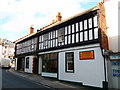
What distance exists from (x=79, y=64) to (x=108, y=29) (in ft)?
13.5

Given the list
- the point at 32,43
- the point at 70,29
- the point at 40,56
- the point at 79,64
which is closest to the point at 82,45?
the point at 79,64

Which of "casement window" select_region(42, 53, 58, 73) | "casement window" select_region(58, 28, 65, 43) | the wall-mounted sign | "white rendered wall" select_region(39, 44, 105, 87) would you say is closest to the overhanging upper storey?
"casement window" select_region(58, 28, 65, 43)

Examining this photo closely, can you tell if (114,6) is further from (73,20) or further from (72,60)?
(72,60)

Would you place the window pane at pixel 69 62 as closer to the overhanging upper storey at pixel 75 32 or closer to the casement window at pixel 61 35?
the overhanging upper storey at pixel 75 32

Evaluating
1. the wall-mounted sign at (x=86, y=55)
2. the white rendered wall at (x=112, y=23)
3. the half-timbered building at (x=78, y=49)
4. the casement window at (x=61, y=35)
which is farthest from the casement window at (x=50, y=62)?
the white rendered wall at (x=112, y=23)

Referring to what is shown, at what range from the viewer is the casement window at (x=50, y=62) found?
1541 centimetres

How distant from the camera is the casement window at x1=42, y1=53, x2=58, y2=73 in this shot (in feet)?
50.5

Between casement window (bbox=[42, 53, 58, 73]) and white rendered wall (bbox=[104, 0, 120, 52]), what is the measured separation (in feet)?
22.8

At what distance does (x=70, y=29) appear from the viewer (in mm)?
13648

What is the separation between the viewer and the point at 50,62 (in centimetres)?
1634

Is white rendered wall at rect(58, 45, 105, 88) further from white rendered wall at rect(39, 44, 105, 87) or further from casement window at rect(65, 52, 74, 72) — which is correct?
casement window at rect(65, 52, 74, 72)

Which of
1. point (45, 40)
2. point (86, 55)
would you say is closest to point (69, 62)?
point (86, 55)

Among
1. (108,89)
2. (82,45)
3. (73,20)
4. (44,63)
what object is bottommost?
(108,89)

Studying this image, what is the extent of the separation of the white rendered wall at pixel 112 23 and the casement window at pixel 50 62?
22.8 ft
